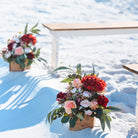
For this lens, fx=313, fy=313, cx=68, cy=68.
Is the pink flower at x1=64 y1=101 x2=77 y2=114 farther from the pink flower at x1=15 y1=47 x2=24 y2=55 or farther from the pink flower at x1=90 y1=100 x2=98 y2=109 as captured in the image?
the pink flower at x1=15 y1=47 x2=24 y2=55

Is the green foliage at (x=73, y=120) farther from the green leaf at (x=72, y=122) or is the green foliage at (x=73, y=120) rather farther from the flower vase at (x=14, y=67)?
the flower vase at (x=14, y=67)

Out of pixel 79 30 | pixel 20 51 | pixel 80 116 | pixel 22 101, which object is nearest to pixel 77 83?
pixel 80 116

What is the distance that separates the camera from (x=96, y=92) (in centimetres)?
248

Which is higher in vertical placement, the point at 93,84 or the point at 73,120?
the point at 93,84

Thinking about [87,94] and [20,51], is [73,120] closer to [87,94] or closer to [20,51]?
[87,94]

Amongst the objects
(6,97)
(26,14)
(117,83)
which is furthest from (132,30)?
(26,14)

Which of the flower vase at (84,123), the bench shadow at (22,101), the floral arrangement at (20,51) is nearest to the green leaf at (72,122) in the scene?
the flower vase at (84,123)

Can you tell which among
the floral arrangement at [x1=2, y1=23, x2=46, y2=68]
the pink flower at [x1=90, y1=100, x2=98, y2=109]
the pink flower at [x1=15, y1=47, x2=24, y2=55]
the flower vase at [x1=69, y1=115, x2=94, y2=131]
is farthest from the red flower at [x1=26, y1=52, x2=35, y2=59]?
A: the pink flower at [x1=90, y1=100, x2=98, y2=109]

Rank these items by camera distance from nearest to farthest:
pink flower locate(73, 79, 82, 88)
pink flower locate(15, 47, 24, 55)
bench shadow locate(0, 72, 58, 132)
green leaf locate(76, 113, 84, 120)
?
green leaf locate(76, 113, 84, 120) < pink flower locate(73, 79, 82, 88) < bench shadow locate(0, 72, 58, 132) < pink flower locate(15, 47, 24, 55)

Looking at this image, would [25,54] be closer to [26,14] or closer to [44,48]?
[44,48]

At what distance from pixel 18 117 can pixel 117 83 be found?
1.78 meters

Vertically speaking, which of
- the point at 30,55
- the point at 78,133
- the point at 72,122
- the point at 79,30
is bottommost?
the point at 78,133

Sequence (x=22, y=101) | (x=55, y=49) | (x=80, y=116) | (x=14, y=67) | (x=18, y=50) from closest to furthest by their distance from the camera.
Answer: (x=80, y=116), (x=22, y=101), (x=18, y=50), (x=14, y=67), (x=55, y=49)

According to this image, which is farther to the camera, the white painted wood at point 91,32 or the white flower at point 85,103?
the white painted wood at point 91,32
